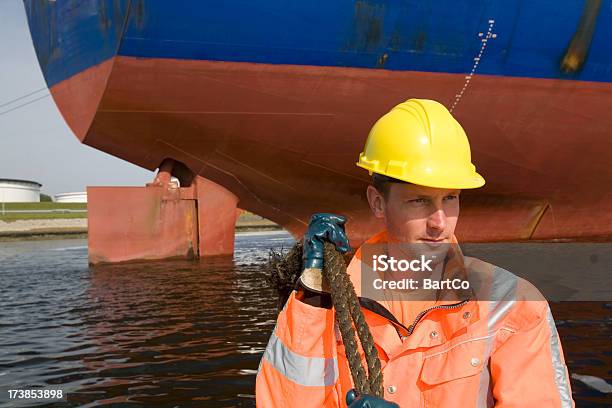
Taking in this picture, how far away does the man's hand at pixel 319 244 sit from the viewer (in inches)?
71.2

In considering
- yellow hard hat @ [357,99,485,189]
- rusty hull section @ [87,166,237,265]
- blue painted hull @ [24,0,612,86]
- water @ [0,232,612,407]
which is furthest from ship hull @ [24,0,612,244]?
yellow hard hat @ [357,99,485,189]

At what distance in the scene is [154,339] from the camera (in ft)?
17.5

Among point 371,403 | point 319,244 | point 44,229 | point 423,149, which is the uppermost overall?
point 423,149

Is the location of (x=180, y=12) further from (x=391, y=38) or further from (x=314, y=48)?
(x=391, y=38)

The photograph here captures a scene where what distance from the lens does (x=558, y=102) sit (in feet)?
30.2

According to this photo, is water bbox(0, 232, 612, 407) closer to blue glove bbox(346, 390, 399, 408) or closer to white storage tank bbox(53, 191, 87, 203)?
blue glove bbox(346, 390, 399, 408)

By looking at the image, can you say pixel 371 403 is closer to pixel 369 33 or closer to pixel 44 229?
pixel 369 33

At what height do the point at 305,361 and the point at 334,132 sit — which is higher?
the point at 334,132

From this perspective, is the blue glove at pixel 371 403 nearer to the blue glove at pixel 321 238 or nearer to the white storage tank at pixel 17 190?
the blue glove at pixel 321 238

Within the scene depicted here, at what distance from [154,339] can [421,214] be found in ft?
14.1

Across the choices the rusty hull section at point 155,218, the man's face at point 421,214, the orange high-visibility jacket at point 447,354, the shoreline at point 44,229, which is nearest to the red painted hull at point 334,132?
the rusty hull section at point 155,218

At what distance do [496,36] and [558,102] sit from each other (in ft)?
5.75

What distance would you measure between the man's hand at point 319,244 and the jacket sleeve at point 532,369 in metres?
0.60

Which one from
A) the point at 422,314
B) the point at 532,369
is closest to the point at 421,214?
the point at 422,314
